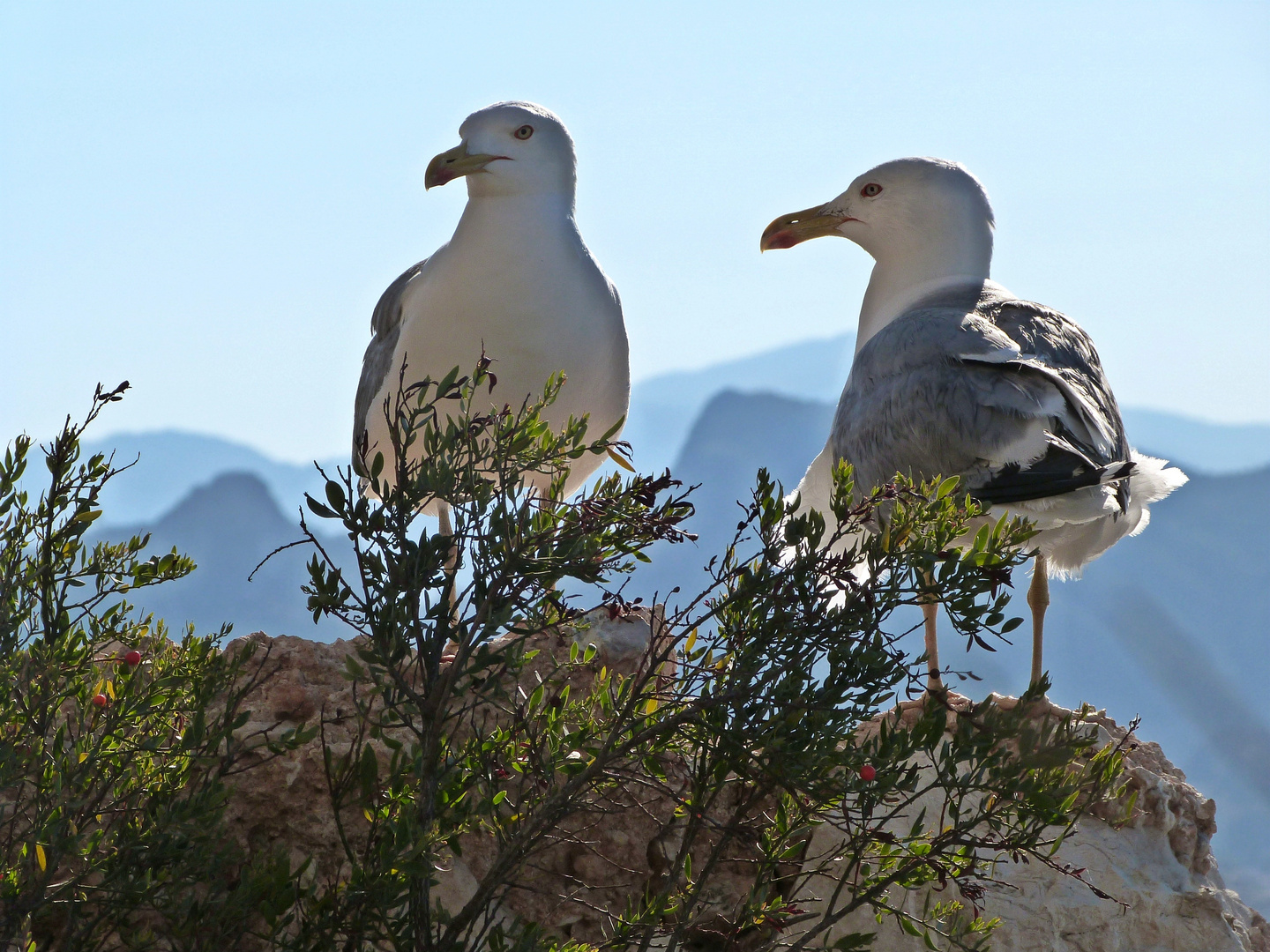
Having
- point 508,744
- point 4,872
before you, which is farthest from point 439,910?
point 4,872

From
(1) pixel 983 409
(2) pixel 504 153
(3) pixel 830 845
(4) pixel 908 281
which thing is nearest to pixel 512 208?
(2) pixel 504 153

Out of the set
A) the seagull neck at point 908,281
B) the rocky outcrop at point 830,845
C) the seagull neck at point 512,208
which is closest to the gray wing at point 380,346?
the seagull neck at point 512,208

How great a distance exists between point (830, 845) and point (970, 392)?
1.44 metres

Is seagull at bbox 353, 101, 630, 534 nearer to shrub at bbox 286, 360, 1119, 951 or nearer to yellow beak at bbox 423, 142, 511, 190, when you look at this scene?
yellow beak at bbox 423, 142, 511, 190

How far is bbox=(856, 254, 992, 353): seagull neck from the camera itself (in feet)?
16.8

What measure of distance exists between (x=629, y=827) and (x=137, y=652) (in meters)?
1.51

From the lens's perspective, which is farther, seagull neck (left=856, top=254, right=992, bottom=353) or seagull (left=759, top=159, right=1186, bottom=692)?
seagull neck (left=856, top=254, right=992, bottom=353)

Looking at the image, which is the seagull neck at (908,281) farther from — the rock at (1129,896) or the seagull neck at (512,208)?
the rock at (1129,896)

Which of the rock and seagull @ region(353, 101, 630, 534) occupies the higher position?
seagull @ region(353, 101, 630, 534)

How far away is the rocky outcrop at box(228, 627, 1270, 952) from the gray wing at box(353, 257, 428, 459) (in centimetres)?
118

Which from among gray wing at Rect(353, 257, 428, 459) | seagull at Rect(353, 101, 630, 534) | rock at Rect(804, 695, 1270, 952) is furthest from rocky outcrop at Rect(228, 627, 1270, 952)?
gray wing at Rect(353, 257, 428, 459)

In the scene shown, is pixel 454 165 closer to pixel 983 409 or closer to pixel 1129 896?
pixel 983 409

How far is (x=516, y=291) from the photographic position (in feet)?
14.8

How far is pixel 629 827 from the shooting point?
381 cm
